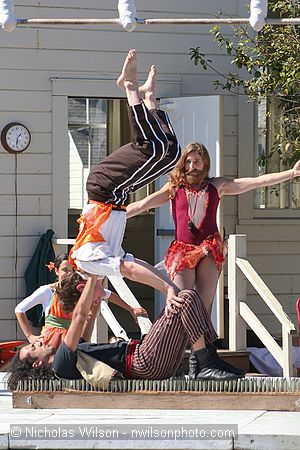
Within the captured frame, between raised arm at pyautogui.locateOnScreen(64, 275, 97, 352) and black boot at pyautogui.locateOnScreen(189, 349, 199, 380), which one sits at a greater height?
raised arm at pyautogui.locateOnScreen(64, 275, 97, 352)

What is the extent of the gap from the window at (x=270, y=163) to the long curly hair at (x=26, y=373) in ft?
15.4

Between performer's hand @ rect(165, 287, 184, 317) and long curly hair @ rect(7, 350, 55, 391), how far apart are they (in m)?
0.81

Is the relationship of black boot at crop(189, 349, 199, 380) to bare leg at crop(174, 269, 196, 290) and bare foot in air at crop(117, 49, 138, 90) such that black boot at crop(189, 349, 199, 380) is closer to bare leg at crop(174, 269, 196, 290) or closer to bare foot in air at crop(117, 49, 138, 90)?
bare leg at crop(174, 269, 196, 290)

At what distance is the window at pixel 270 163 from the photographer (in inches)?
440

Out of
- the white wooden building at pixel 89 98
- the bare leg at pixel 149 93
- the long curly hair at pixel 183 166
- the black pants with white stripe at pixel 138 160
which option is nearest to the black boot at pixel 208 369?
the black pants with white stripe at pixel 138 160

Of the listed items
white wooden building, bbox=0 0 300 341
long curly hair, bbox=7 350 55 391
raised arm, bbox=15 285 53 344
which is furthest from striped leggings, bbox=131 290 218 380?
white wooden building, bbox=0 0 300 341

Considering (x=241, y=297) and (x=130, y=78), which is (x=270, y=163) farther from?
(x=130, y=78)

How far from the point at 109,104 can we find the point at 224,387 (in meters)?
6.56

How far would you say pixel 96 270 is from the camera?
22.1 feet

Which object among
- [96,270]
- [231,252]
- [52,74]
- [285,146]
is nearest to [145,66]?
[52,74]

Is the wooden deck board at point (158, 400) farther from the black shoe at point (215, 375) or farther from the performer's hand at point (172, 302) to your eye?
the performer's hand at point (172, 302)

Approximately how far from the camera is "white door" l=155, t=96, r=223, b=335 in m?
10.3

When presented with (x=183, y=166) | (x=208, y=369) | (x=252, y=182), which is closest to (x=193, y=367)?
(x=208, y=369)

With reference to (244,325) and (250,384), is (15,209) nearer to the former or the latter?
(244,325)
